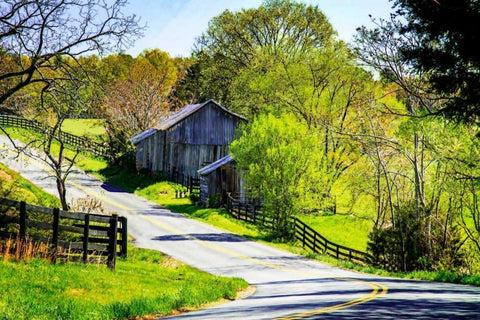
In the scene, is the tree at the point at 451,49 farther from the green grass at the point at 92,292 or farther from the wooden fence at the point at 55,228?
the wooden fence at the point at 55,228

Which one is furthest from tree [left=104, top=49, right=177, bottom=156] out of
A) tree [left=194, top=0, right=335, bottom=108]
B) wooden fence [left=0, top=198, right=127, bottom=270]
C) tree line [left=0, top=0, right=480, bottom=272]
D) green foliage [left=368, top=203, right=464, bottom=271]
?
wooden fence [left=0, top=198, right=127, bottom=270]

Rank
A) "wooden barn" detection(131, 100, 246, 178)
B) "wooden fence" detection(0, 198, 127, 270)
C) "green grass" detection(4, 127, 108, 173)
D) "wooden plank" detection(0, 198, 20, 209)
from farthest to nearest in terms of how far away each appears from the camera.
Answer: "green grass" detection(4, 127, 108, 173) < "wooden barn" detection(131, 100, 246, 178) < "wooden fence" detection(0, 198, 127, 270) < "wooden plank" detection(0, 198, 20, 209)

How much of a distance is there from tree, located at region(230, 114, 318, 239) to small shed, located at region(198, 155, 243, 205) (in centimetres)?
867

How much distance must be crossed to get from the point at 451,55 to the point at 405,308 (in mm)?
5660

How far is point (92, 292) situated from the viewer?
13352 mm

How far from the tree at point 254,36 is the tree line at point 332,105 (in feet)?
0.50

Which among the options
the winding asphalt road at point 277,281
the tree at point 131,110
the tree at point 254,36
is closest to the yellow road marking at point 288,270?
the winding asphalt road at point 277,281

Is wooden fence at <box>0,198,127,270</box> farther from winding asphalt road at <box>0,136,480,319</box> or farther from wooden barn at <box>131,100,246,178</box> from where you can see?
wooden barn at <box>131,100,246,178</box>

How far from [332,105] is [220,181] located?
12596 mm

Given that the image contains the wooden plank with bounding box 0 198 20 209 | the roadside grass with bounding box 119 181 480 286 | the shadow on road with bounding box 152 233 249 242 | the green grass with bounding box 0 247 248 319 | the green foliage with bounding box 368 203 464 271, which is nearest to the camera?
the green grass with bounding box 0 247 248 319

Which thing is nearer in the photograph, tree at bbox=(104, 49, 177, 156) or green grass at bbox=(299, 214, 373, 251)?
green grass at bbox=(299, 214, 373, 251)

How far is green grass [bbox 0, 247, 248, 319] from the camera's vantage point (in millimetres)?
11109

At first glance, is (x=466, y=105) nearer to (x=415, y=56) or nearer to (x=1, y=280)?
(x=415, y=56)

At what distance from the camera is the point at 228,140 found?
55125 mm
